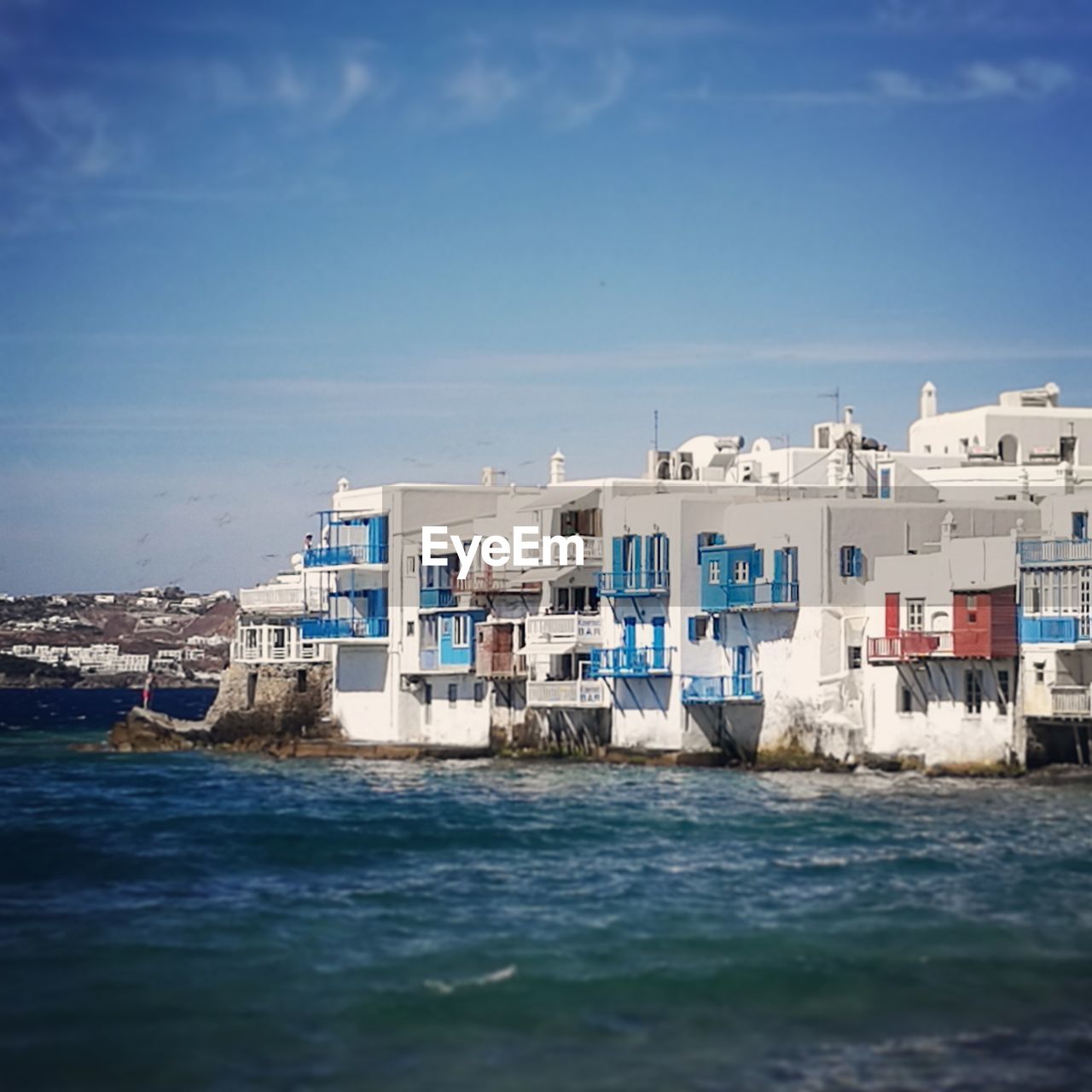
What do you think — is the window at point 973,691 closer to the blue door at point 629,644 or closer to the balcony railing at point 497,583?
the blue door at point 629,644

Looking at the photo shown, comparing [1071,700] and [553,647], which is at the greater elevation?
[553,647]

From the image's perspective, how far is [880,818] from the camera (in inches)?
2023

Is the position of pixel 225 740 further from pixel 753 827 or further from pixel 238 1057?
pixel 238 1057

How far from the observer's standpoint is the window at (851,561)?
2438 inches

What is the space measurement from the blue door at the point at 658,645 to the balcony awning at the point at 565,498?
5.78 meters

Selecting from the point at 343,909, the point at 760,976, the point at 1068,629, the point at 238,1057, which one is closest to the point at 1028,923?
the point at 760,976

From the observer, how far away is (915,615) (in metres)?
→ 59.8

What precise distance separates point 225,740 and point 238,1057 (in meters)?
51.6

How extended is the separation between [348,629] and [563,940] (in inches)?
1567

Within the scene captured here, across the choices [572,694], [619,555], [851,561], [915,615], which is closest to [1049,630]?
[915,615]

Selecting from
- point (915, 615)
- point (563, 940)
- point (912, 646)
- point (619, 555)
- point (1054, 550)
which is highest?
point (619, 555)

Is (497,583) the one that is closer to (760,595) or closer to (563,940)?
(760,595)

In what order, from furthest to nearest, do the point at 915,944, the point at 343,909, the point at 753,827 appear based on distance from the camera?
1. the point at 753,827
2. the point at 343,909
3. the point at 915,944

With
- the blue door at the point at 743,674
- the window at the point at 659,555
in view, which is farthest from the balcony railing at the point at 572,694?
the blue door at the point at 743,674
